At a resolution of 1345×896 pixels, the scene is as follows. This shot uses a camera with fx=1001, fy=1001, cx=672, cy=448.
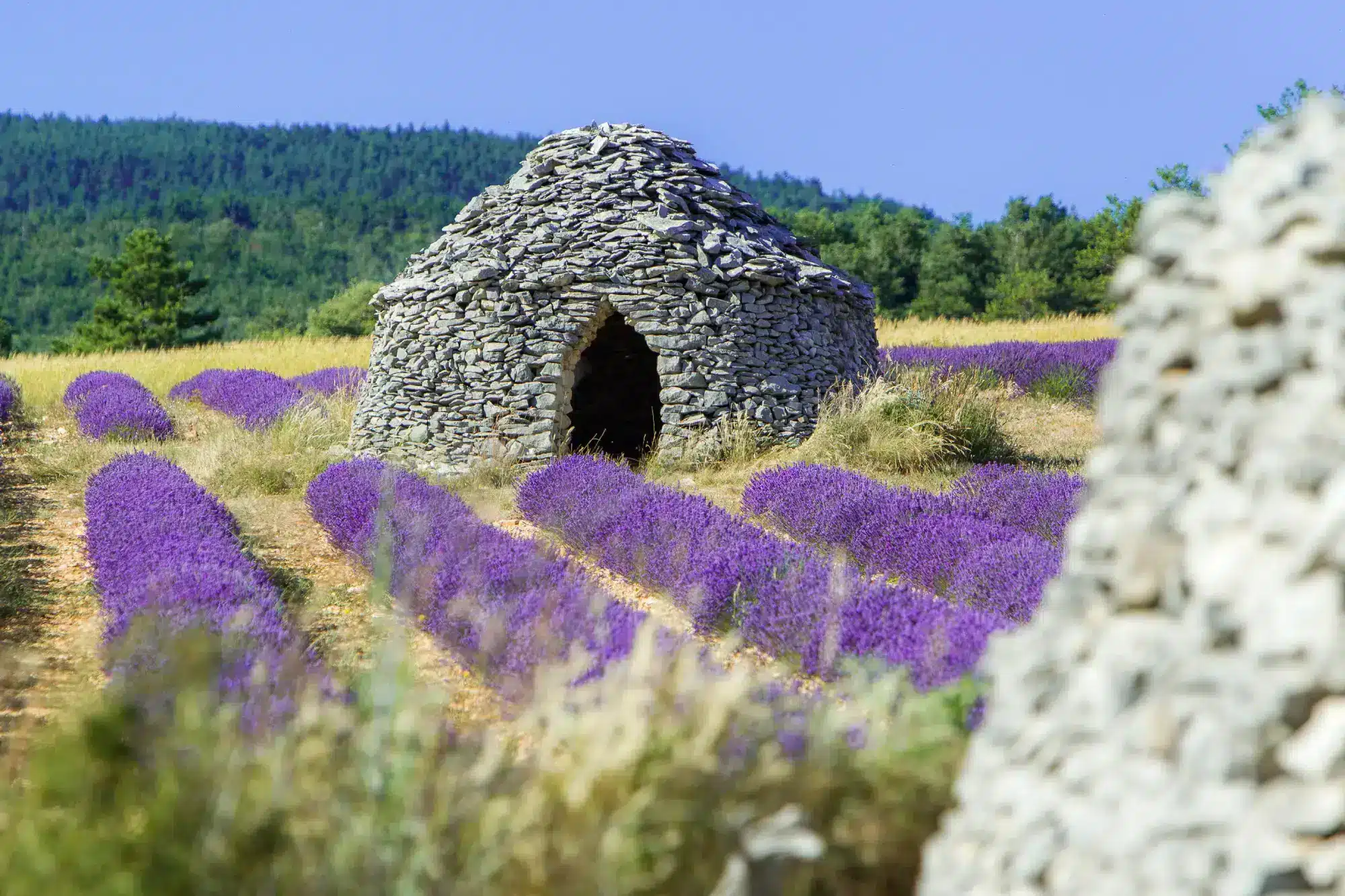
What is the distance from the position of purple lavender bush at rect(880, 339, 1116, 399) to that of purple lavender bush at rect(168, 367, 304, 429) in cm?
785

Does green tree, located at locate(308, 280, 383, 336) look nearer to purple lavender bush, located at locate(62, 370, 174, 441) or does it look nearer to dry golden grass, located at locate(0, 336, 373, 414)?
dry golden grass, located at locate(0, 336, 373, 414)

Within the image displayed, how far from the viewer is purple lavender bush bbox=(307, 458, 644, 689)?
133 inches

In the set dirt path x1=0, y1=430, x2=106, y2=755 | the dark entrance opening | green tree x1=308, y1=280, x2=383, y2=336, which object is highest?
green tree x1=308, y1=280, x2=383, y2=336

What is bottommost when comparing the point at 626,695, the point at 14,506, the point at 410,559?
the point at 14,506

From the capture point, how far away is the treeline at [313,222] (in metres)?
41.7

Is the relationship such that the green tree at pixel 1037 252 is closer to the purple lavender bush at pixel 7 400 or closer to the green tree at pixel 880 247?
the green tree at pixel 880 247

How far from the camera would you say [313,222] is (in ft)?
268

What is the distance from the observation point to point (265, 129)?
14525 cm

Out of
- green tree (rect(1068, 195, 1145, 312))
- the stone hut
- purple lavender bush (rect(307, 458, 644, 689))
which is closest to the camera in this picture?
purple lavender bush (rect(307, 458, 644, 689))

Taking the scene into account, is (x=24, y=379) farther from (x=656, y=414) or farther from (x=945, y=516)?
(x=945, y=516)

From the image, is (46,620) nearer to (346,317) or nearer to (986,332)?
(986,332)

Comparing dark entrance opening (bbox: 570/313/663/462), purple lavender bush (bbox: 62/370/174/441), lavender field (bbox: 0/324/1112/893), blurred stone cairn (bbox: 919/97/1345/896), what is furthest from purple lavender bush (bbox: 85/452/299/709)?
dark entrance opening (bbox: 570/313/663/462)

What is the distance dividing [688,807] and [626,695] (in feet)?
0.75

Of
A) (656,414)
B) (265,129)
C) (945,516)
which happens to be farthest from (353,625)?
(265,129)
